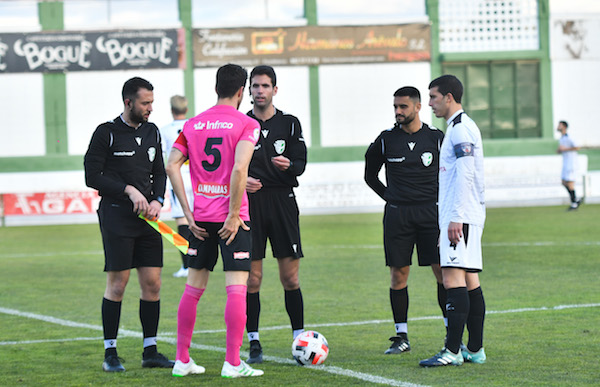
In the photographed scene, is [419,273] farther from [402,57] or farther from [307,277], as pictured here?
[402,57]

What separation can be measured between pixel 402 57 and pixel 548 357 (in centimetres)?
2755

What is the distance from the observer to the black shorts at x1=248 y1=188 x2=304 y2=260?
23.8 ft

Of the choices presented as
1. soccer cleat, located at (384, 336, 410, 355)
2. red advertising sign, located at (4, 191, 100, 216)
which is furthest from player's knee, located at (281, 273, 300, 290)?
red advertising sign, located at (4, 191, 100, 216)

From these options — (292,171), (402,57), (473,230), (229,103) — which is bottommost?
(473,230)

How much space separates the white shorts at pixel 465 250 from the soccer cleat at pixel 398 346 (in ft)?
3.28

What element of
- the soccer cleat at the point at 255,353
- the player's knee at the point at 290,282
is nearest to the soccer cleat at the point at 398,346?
the player's knee at the point at 290,282

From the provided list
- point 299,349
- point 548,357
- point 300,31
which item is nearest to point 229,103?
point 299,349

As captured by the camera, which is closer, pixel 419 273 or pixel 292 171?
pixel 292 171

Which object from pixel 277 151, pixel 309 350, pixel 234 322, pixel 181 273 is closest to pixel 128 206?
pixel 277 151

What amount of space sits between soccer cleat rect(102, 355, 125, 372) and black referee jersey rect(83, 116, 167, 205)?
3.91ft

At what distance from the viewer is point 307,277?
12.6 meters

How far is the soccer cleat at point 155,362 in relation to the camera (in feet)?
22.3

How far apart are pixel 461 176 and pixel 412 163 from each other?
3.91ft

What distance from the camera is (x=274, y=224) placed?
7.26 meters
